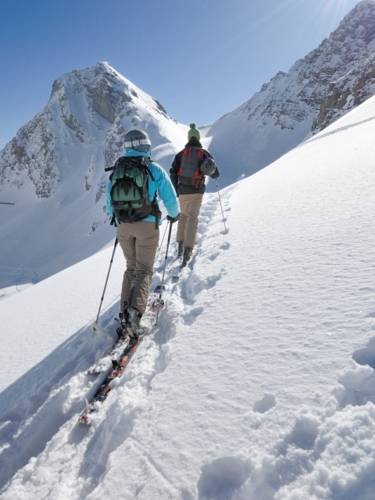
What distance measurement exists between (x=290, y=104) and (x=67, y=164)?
217ft

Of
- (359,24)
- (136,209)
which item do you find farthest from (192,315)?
(359,24)

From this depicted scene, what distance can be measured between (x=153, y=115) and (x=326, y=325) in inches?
3362

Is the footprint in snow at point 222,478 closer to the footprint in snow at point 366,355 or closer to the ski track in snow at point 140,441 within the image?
the ski track in snow at point 140,441

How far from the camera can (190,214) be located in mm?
6973

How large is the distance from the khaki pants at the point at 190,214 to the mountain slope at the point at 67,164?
57729 millimetres

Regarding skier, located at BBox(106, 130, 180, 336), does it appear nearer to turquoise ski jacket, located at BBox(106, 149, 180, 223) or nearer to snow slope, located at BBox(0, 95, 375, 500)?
turquoise ski jacket, located at BBox(106, 149, 180, 223)

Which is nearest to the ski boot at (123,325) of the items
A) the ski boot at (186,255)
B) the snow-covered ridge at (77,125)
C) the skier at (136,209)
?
the skier at (136,209)

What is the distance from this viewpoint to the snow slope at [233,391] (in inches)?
72.6

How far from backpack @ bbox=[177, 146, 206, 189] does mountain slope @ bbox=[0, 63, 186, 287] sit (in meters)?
58.0

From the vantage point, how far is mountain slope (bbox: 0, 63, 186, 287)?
73625mm

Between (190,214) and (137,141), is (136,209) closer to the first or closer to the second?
(137,141)

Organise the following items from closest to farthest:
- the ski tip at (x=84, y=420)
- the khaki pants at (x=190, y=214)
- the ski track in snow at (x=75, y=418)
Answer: the ski track in snow at (x=75, y=418), the ski tip at (x=84, y=420), the khaki pants at (x=190, y=214)

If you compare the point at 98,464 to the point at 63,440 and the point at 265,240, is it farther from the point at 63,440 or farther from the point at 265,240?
the point at 265,240

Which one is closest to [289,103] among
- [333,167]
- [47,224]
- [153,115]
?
[153,115]
